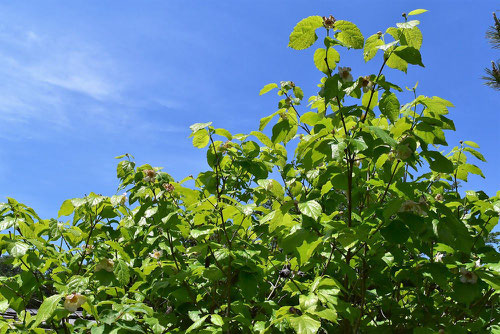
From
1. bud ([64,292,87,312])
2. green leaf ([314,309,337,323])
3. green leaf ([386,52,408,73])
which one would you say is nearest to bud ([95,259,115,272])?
bud ([64,292,87,312])

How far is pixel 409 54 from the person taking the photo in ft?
5.39

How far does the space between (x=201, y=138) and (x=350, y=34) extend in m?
0.93

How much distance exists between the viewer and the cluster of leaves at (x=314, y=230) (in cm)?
175

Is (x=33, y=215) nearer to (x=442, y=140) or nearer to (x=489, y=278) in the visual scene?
(x=442, y=140)

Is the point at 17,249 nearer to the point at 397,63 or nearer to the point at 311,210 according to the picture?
the point at 311,210

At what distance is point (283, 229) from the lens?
2.13 metres

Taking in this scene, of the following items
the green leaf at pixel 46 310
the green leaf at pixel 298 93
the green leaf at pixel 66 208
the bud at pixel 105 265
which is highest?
the green leaf at pixel 298 93

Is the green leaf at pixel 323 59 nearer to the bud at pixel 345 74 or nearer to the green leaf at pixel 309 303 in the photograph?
the bud at pixel 345 74

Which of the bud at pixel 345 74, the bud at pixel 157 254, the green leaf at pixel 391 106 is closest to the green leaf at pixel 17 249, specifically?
the bud at pixel 157 254

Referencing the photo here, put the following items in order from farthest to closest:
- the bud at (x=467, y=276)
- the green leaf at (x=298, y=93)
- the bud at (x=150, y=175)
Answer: the green leaf at (x=298, y=93), the bud at (x=150, y=175), the bud at (x=467, y=276)

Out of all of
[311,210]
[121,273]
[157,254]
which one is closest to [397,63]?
[311,210]

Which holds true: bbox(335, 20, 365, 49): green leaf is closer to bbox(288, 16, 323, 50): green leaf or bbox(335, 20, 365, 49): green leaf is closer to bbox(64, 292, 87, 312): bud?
bbox(288, 16, 323, 50): green leaf

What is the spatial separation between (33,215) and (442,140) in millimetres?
2424

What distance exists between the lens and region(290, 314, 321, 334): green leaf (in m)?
1.45
